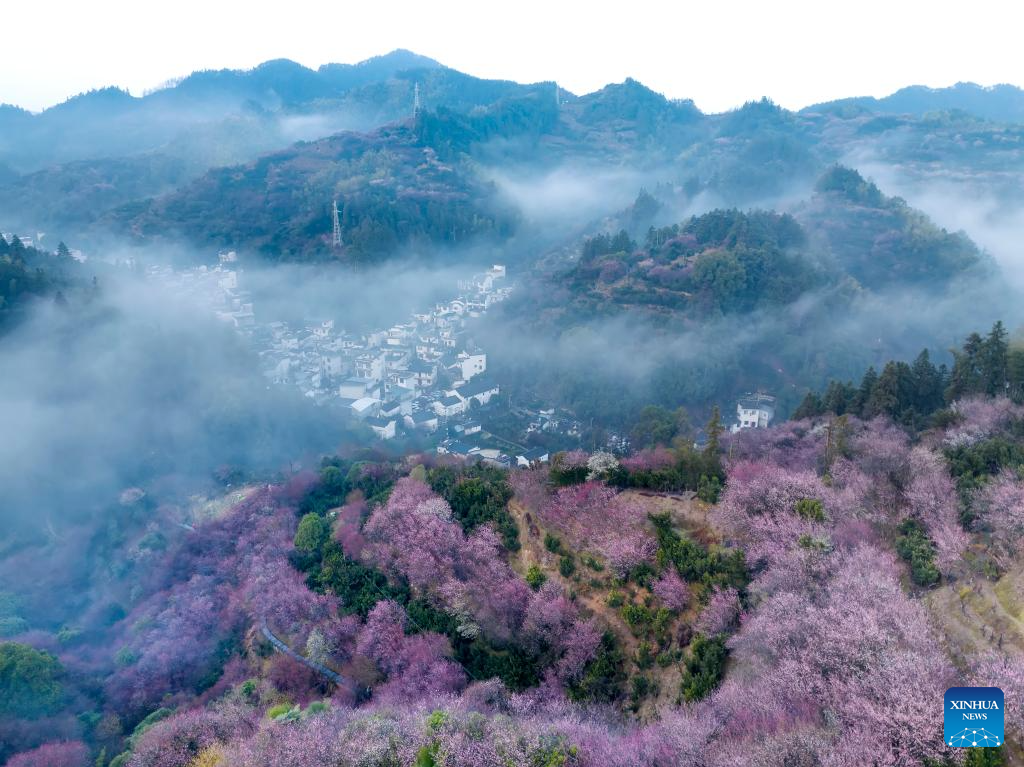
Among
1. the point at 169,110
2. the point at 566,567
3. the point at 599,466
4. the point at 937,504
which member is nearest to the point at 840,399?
the point at 937,504

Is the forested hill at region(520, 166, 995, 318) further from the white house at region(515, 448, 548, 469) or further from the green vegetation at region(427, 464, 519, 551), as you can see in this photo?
the green vegetation at region(427, 464, 519, 551)

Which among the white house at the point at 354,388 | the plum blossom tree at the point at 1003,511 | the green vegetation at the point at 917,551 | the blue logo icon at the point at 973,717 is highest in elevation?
the plum blossom tree at the point at 1003,511

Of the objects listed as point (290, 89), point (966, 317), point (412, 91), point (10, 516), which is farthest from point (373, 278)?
point (290, 89)

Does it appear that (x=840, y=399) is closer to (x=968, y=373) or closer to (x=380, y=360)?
(x=968, y=373)

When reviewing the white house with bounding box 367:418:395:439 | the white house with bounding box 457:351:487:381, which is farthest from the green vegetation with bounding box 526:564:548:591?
the white house with bounding box 457:351:487:381

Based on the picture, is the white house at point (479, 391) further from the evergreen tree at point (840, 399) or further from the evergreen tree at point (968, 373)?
the evergreen tree at point (968, 373)

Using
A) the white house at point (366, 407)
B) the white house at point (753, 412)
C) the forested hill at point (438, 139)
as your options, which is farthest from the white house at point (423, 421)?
the forested hill at point (438, 139)
